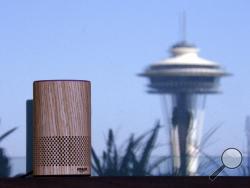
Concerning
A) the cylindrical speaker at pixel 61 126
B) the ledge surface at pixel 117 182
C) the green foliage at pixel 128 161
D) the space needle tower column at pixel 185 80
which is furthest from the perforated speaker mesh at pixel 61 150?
the space needle tower column at pixel 185 80

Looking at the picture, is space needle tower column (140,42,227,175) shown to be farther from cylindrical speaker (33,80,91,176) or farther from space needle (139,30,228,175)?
cylindrical speaker (33,80,91,176)

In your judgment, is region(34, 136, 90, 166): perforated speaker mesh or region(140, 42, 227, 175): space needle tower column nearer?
region(34, 136, 90, 166): perforated speaker mesh

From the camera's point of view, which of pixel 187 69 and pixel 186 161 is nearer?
pixel 186 161

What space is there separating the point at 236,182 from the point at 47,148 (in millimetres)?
2780

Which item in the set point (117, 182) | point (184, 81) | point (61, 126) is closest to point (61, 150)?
point (61, 126)

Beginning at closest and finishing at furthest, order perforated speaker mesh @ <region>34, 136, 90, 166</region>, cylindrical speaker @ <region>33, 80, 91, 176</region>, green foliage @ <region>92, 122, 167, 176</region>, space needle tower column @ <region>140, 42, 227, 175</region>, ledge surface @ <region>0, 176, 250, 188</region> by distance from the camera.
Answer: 1. ledge surface @ <region>0, 176, 250, 188</region>
2. cylindrical speaker @ <region>33, 80, 91, 176</region>
3. perforated speaker mesh @ <region>34, 136, 90, 166</region>
4. green foliage @ <region>92, 122, 167, 176</region>
5. space needle tower column @ <region>140, 42, 227, 175</region>

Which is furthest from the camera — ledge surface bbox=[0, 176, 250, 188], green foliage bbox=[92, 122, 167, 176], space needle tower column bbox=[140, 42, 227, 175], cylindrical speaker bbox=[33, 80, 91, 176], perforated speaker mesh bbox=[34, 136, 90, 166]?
space needle tower column bbox=[140, 42, 227, 175]

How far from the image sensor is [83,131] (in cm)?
1402

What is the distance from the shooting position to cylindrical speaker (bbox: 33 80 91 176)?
1376cm

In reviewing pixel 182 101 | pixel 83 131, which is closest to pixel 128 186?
pixel 83 131

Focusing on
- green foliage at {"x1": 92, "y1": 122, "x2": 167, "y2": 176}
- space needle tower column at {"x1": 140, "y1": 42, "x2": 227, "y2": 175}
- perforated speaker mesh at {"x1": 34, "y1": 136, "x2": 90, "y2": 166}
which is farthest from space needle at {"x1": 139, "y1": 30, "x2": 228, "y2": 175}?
perforated speaker mesh at {"x1": 34, "y1": 136, "x2": 90, "y2": 166}

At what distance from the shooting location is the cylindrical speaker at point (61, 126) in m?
13.8

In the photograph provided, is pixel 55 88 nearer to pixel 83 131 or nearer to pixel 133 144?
pixel 83 131

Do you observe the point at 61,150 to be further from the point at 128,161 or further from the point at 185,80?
the point at 185,80
